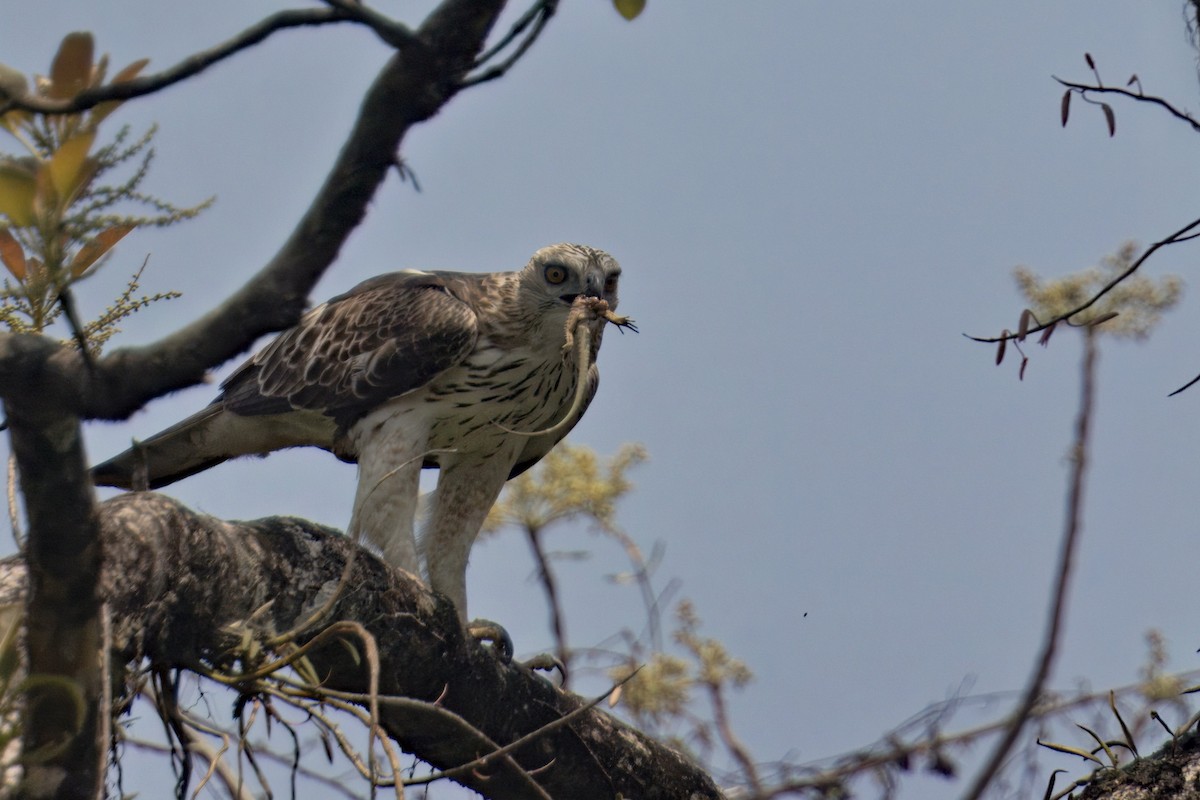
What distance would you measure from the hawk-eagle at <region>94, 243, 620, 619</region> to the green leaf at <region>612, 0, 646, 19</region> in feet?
11.8

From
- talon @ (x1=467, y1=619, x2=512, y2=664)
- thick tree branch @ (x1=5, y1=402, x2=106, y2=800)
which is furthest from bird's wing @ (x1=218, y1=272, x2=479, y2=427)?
thick tree branch @ (x1=5, y1=402, x2=106, y2=800)

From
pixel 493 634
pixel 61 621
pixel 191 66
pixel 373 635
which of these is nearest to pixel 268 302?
pixel 191 66

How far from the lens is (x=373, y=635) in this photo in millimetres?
3820

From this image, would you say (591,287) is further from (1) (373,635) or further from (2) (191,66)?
(2) (191,66)

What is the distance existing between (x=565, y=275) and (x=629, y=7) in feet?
13.1

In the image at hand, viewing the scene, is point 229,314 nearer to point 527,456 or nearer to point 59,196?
point 59,196

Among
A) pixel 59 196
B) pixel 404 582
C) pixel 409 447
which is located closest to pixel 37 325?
pixel 59 196

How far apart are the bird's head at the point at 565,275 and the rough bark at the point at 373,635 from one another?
6.28 ft

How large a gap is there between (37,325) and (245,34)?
66 cm

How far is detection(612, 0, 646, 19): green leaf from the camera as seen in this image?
199 centimetres

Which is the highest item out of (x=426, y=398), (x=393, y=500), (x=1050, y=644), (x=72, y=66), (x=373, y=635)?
(x=426, y=398)

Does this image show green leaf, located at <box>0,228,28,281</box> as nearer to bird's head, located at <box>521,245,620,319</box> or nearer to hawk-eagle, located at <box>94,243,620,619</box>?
hawk-eagle, located at <box>94,243,620,619</box>

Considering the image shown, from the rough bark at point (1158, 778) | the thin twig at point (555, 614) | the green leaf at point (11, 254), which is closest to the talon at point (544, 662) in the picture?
the thin twig at point (555, 614)

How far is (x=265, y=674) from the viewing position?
9.66ft
